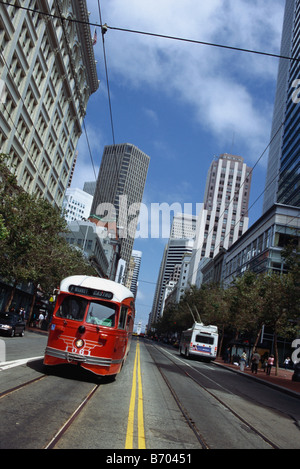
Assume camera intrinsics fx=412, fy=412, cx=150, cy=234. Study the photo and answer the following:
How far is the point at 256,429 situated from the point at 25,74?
35717 mm

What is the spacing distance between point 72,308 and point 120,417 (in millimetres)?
4865

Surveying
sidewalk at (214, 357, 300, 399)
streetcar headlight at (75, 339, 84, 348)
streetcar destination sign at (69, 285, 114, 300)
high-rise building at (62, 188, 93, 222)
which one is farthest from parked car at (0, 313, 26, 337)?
high-rise building at (62, 188, 93, 222)

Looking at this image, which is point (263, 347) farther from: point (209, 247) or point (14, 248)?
point (209, 247)

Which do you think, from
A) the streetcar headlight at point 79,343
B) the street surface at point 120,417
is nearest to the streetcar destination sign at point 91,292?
the streetcar headlight at point 79,343

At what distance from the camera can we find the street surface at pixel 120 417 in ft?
19.5

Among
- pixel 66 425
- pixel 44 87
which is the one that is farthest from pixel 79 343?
pixel 44 87

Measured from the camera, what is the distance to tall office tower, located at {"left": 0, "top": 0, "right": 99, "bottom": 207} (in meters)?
33.2

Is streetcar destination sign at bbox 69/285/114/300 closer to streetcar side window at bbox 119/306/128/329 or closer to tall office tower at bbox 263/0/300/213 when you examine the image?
streetcar side window at bbox 119/306/128/329

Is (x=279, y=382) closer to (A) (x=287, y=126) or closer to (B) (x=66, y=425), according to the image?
(B) (x=66, y=425)

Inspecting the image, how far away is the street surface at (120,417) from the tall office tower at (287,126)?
66.9 m

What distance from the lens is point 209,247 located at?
130 metres

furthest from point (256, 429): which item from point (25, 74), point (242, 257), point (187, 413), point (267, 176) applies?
point (267, 176)

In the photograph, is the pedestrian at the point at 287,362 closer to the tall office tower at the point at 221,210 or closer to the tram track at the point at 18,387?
the tram track at the point at 18,387

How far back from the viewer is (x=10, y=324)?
993 inches
